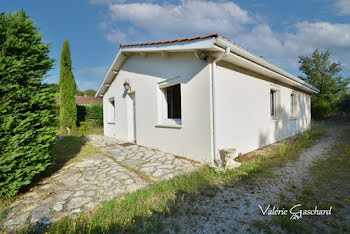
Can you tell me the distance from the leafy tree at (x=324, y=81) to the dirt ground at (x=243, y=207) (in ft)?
64.7

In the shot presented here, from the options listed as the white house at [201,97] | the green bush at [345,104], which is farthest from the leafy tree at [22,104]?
the green bush at [345,104]

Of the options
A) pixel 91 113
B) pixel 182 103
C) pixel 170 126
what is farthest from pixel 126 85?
pixel 91 113

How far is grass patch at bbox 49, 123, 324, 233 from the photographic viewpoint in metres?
1.81

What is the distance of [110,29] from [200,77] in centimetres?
719

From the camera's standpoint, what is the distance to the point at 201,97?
399 centimetres

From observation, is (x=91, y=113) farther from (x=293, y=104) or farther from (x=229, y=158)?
(x=293, y=104)

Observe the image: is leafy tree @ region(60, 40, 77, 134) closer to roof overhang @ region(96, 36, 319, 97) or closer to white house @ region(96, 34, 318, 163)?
white house @ region(96, 34, 318, 163)

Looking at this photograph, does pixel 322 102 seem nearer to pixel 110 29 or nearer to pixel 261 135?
pixel 261 135

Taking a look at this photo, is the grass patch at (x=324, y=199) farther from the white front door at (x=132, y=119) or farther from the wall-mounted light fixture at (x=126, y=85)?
the wall-mounted light fixture at (x=126, y=85)

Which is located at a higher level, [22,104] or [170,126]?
[22,104]

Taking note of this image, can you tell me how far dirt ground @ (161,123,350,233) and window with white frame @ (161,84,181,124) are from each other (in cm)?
303

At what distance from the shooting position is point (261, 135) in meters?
5.60

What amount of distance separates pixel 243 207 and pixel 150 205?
1.36 m

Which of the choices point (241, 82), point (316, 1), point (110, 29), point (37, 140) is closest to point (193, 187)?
point (37, 140)
